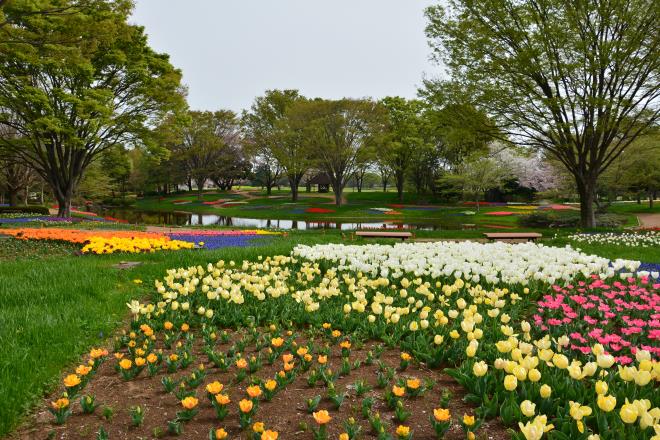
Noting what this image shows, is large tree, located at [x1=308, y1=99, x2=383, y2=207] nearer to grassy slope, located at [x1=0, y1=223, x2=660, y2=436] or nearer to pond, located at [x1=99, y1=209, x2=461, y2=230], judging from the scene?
pond, located at [x1=99, y1=209, x2=461, y2=230]

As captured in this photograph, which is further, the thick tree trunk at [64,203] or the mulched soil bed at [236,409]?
the thick tree trunk at [64,203]

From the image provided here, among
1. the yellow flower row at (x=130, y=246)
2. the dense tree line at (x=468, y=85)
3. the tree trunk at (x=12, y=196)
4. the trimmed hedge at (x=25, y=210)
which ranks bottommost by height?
the yellow flower row at (x=130, y=246)

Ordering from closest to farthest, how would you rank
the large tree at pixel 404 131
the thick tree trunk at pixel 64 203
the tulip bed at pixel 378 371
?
the tulip bed at pixel 378 371
the thick tree trunk at pixel 64 203
the large tree at pixel 404 131

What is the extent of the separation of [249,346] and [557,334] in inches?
132

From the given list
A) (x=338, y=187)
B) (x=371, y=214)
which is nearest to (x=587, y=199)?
(x=371, y=214)

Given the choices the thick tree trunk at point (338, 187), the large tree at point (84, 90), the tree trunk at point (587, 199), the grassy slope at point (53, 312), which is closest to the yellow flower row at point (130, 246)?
the grassy slope at point (53, 312)

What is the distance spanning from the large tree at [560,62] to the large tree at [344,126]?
2211 centimetres

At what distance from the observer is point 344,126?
144 feet

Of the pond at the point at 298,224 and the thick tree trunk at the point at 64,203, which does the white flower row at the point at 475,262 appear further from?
the thick tree trunk at the point at 64,203

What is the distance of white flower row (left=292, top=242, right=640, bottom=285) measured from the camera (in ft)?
21.6

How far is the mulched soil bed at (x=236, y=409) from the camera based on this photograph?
3.04 m

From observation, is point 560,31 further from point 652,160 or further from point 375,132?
point 375,132

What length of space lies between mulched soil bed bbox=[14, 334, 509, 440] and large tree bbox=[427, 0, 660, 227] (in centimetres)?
1854

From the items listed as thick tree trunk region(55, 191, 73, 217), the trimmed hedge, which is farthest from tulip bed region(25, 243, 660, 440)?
the trimmed hedge
